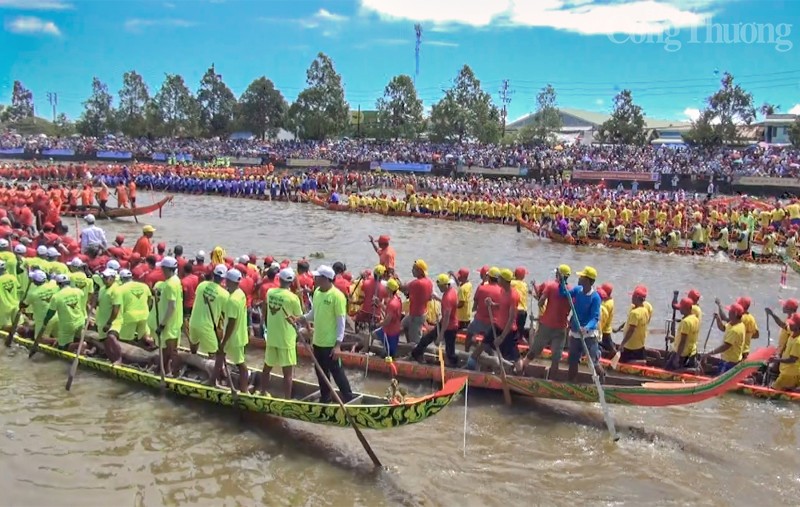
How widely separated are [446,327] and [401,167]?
42993mm

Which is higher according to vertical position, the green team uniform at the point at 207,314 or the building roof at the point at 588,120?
the building roof at the point at 588,120

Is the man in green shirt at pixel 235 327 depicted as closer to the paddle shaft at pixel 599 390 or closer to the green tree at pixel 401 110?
the paddle shaft at pixel 599 390

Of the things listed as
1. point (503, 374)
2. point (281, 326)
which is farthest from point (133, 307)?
point (503, 374)

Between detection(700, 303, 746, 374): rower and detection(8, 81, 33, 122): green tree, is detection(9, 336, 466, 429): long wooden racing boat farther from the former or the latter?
detection(8, 81, 33, 122): green tree

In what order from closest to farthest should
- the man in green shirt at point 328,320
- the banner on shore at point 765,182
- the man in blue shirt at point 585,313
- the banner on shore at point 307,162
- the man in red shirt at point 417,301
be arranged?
1. the man in green shirt at point 328,320
2. the man in blue shirt at point 585,313
3. the man in red shirt at point 417,301
4. the banner on shore at point 765,182
5. the banner on shore at point 307,162

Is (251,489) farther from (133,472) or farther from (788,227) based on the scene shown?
(788,227)

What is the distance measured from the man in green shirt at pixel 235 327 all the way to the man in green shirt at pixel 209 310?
10 cm

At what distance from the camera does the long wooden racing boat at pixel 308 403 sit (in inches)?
294

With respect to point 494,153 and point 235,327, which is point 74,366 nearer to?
point 235,327

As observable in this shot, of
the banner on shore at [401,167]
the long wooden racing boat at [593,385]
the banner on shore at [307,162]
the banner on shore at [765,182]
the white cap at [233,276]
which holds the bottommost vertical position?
the long wooden racing boat at [593,385]

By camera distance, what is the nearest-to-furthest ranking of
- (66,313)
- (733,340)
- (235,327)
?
(235,327) → (733,340) → (66,313)

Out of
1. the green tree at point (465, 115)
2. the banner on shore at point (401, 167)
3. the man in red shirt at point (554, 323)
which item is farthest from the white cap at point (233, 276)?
the green tree at point (465, 115)

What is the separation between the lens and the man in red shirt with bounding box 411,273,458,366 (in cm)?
1006

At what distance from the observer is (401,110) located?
68.2m
